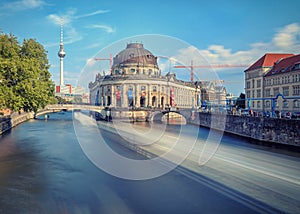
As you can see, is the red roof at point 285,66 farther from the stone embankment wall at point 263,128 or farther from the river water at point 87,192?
the river water at point 87,192

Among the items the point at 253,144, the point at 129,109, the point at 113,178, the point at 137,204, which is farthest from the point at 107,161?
the point at 129,109

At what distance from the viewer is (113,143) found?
3036 cm

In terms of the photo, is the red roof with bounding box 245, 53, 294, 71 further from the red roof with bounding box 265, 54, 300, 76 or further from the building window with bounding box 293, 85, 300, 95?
the building window with bounding box 293, 85, 300, 95

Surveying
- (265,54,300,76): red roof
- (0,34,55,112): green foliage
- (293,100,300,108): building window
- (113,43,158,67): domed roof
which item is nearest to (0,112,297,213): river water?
(0,34,55,112): green foliage

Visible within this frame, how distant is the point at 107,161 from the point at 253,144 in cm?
1523

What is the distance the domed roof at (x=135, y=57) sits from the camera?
109 m

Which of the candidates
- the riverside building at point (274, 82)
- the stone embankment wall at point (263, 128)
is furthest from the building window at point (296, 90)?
the stone embankment wall at point (263, 128)

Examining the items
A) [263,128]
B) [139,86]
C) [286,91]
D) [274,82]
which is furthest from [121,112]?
[263,128]

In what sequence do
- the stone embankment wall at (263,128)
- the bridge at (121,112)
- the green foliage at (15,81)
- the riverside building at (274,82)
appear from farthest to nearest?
the bridge at (121,112) < the riverside building at (274,82) < the green foliage at (15,81) < the stone embankment wall at (263,128)

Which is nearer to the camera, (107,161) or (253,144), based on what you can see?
(107,161)

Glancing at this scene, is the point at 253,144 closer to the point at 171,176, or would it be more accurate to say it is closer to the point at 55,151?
the point at 171,176

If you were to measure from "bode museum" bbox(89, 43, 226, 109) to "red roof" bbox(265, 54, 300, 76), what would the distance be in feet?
102

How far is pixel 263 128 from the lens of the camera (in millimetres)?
29312

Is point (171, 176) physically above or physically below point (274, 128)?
below
